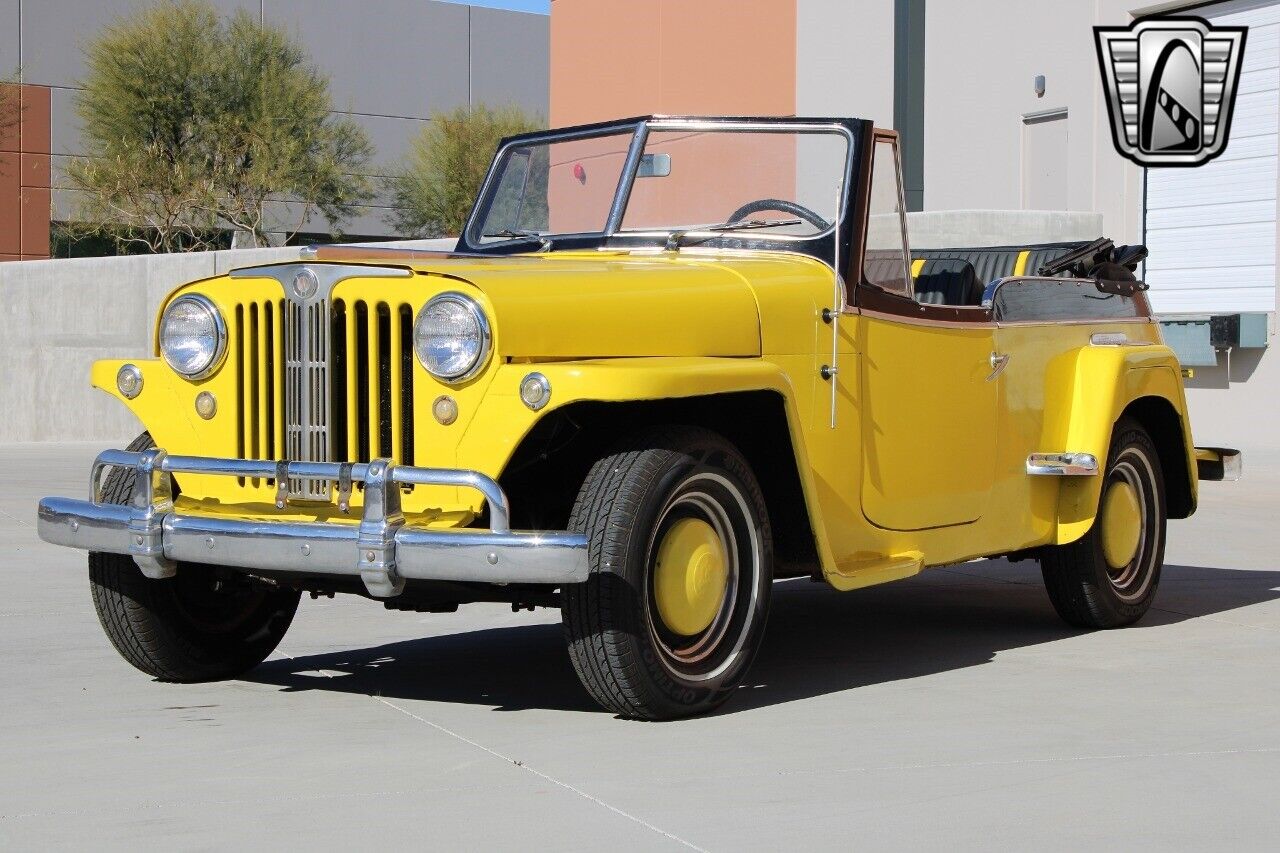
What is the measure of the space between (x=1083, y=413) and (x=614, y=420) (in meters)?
2.49

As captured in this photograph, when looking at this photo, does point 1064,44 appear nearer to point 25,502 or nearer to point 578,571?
point 25,502

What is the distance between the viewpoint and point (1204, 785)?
4.45m

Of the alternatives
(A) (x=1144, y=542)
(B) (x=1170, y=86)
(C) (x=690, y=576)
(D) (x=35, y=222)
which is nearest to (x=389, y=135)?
(D) (x=35, y=222)

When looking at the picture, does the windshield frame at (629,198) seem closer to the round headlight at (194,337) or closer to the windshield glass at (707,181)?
the windshield glass at (707,181)

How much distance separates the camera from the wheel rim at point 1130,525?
7.29m

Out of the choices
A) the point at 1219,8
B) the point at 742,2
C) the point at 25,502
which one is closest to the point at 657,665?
the point at 25,502

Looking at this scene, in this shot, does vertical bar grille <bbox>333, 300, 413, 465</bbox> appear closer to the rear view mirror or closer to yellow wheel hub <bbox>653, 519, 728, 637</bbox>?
yellow wheel hub <bbox>653, 519, 728, 637</bbox>

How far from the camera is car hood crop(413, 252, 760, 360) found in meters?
4.95

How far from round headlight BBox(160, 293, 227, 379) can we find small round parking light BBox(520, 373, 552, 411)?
1.07 m

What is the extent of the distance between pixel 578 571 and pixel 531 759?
0.50m

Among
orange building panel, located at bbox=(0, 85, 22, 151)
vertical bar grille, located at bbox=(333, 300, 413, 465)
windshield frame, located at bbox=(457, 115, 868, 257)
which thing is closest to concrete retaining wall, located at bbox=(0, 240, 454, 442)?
windshield frame, located at bbox=(457, 115, 868, 257)

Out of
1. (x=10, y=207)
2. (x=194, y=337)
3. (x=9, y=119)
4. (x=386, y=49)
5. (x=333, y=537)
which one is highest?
(x=386, y=49)

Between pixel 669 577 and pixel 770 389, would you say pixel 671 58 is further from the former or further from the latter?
pixel 669 577

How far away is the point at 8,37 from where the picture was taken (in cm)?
4362
